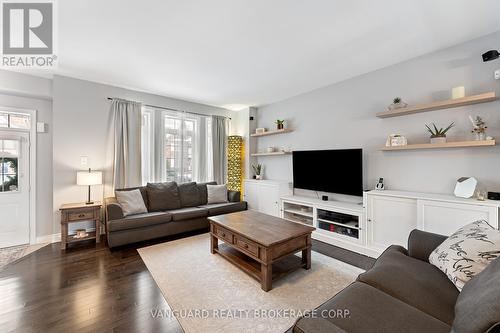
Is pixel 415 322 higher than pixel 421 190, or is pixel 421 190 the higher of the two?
pixel 421 190

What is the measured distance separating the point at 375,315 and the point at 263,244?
3.80 ft

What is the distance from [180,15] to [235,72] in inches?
55.1

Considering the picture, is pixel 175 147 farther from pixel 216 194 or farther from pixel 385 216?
pixel 385 216

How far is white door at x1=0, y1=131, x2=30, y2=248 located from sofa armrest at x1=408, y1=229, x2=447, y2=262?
5399 mm

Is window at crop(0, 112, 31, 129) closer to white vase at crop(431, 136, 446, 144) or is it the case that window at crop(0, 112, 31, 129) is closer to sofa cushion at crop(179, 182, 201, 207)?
sofa cushion at crop(179, 182, 201, 207)

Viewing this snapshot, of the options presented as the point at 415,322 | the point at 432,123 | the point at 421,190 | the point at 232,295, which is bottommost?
the point at 232,295

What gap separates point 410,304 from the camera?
4.23 feet

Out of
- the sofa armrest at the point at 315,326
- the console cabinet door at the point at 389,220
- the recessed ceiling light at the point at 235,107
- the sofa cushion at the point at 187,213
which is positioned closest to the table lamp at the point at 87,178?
the sofa cushion at the point at 187,213

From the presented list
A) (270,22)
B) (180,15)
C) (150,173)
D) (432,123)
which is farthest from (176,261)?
(432,123)

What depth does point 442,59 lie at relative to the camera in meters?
2.79

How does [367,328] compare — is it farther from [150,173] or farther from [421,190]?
[150,173]

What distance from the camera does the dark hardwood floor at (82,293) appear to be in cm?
174

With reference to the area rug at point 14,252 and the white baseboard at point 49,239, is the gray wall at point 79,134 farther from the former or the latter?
the area rug at point 14,252

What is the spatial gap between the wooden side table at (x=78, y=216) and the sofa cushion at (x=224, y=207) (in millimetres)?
1802
